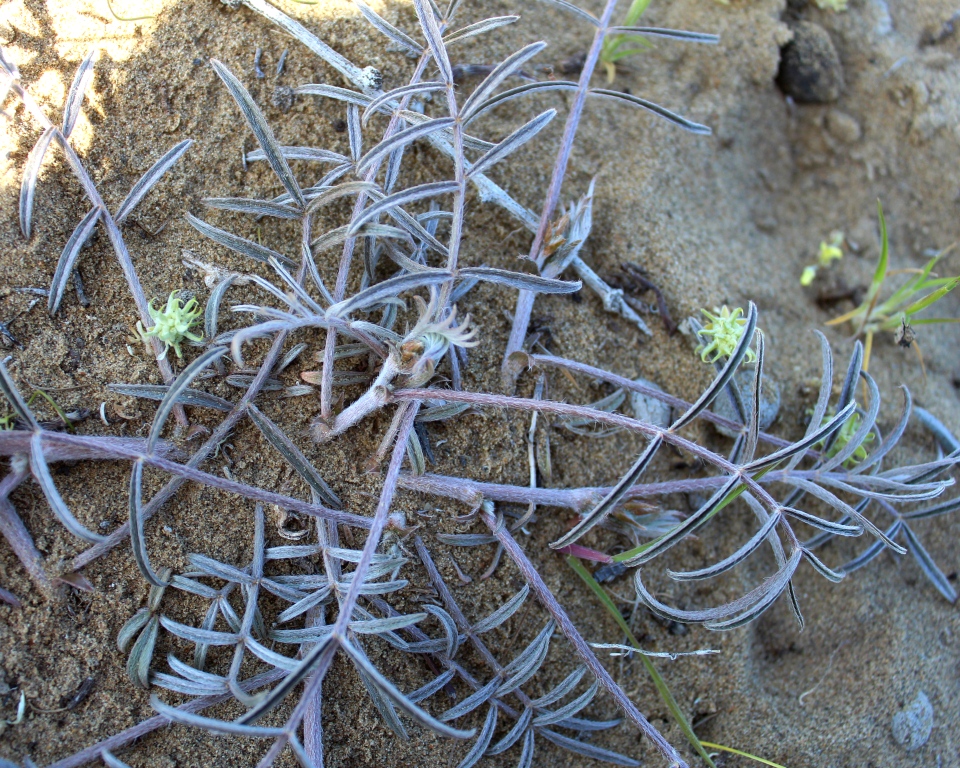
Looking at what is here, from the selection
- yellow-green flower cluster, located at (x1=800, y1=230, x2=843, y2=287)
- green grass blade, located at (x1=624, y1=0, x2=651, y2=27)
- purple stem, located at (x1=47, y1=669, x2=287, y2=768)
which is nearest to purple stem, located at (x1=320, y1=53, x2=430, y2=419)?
purple stem, located at (x1=47, y1=669, x2=287, y2=768)

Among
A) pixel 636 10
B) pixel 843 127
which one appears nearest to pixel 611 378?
pixel 636 10

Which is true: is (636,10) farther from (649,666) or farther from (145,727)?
(145,727)

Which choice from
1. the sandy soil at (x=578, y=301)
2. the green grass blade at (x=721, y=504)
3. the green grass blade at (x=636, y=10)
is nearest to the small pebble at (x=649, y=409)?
the sandy soil at (x=578, y=301)

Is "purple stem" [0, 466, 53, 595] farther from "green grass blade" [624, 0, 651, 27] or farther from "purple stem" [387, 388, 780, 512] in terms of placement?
"green grass blade" [624, 0, 651, 27]

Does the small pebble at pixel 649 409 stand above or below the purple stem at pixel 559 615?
above

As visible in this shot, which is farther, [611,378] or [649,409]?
[649,409]

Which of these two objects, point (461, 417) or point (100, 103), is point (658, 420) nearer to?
point (461, 417)

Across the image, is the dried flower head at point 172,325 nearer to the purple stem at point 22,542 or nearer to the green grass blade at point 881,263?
the purple stem at point 22,542
